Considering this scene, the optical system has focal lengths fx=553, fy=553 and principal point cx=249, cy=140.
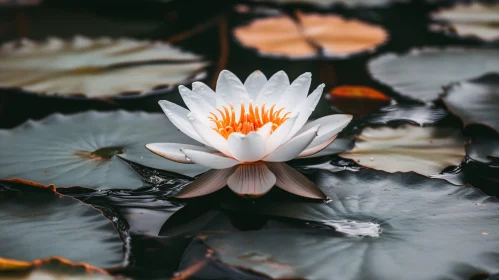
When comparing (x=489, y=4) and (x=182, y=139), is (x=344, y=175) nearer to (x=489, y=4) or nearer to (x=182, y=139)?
(x=182, y=139)

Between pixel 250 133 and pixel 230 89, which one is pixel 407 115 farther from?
pixel 250 133

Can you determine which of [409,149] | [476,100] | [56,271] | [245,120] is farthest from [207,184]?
[476,100]

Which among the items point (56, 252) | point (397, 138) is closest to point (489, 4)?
point (397, 138)

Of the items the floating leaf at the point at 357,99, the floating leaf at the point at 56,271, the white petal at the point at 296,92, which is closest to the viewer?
the floating leaf at the point at 56,271

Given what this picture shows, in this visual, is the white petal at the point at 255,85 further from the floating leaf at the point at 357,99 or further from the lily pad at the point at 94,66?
the lily pad at the point at 94,66

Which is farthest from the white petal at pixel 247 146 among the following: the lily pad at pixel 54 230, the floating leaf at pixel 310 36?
the floating leaf at pixel 310 36

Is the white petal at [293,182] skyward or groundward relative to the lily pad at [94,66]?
groundward

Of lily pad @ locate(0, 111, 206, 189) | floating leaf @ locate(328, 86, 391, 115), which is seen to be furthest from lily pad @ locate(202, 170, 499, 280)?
floating leaf @ locate(328, 86, 391, 115)
